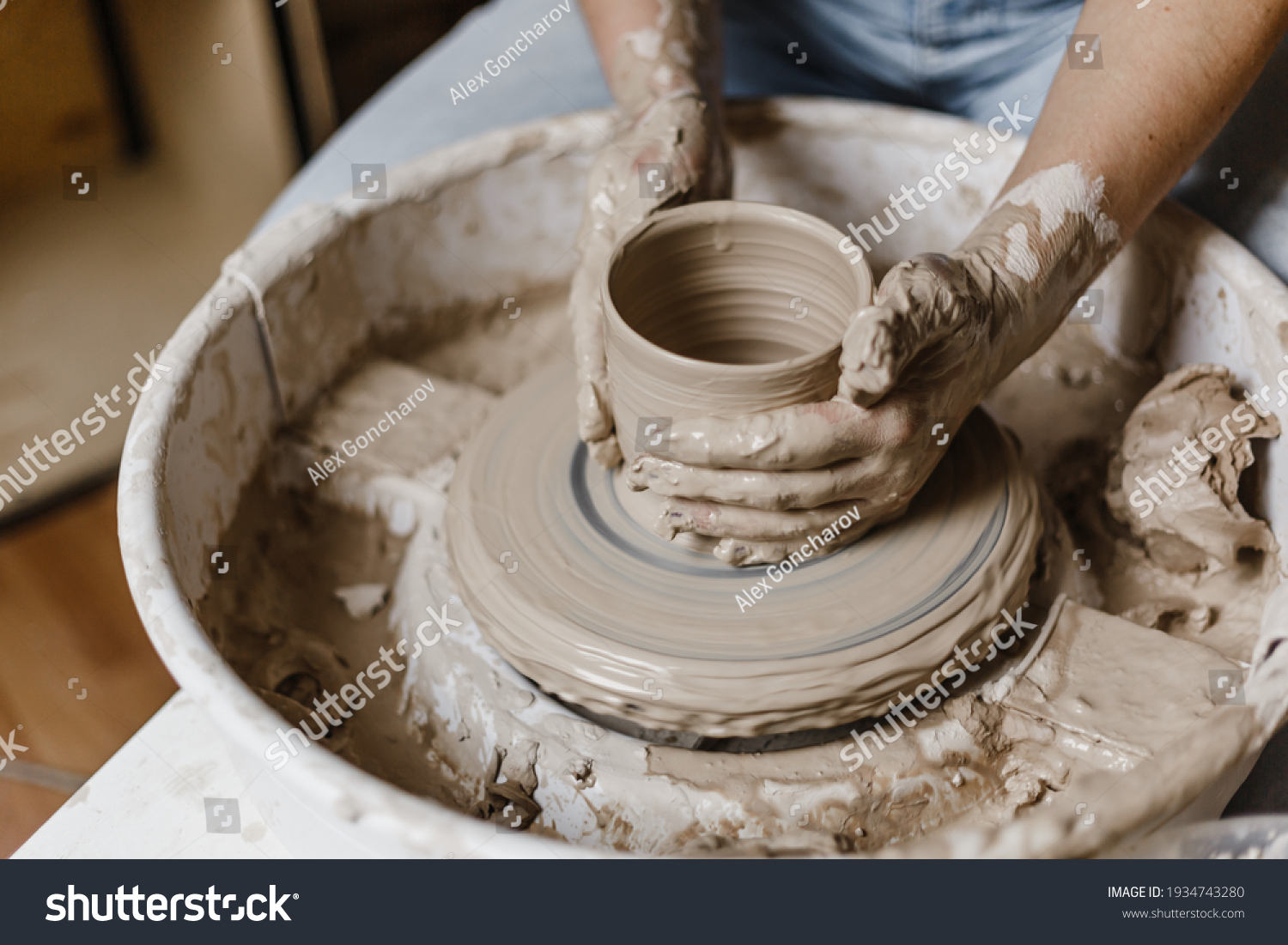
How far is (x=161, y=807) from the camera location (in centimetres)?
139

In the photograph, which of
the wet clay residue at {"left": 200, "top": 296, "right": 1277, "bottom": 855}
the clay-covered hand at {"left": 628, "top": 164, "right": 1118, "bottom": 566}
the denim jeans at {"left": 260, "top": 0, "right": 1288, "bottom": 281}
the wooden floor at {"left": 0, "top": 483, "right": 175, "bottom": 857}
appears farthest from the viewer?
the wooden floor at {"left": 0, "top": 483, "right": 175, "bottom": 857}

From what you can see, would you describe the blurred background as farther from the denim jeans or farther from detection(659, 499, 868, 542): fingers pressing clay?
detection(659, 499, 868, 542): fingers pressing clay

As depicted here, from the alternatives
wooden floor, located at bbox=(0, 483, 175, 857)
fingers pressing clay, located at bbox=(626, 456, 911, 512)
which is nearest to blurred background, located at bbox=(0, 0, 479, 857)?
wooden floor, located at bbox=(0, 483, 175, 857)

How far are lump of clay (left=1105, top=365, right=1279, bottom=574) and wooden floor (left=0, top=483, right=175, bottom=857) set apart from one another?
6.24ft

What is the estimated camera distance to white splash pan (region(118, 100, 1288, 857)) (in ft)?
3.23

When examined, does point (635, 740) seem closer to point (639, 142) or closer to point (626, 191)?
point (626, 191)

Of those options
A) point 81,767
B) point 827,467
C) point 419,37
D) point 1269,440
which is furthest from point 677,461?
point 419,37

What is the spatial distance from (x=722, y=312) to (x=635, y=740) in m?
0.61

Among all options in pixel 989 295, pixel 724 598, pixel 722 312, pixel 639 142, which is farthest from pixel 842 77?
pixel 724 598

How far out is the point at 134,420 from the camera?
139 cm

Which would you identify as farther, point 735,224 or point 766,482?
point 735,224

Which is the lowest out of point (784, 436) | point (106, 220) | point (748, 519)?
point (106, 220)

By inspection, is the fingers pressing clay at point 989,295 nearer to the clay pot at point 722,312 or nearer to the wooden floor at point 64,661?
the clay pot at point 722,312
